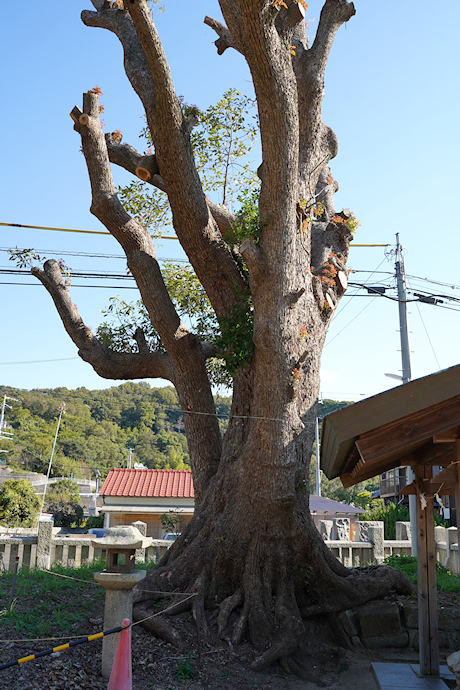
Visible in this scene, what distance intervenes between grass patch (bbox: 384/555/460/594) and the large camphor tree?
4.83 feet

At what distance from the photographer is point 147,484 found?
84.4ft

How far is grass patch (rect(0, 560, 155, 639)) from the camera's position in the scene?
5996mm

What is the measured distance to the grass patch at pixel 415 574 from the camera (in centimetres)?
875

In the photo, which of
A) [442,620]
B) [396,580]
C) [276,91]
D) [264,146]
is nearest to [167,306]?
[264,146]

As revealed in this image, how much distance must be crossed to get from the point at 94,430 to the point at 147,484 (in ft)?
160

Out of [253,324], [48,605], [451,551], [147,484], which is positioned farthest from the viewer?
[147,484]

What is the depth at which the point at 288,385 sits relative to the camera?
22.9 ft

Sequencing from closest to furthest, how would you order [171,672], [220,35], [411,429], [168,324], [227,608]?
[411,429], [171,672], [227,608], [168,324], [220,35]

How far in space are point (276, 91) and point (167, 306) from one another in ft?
10.4

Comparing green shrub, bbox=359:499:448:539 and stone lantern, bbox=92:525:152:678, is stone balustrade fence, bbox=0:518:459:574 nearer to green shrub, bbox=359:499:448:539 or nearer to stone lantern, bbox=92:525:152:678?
green shrub, bbox=359:499:448:539

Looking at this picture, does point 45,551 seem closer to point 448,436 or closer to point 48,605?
point 48,605

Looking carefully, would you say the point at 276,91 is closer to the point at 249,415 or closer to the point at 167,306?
the point at 167,306

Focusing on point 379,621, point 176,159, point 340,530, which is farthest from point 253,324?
point 340,530

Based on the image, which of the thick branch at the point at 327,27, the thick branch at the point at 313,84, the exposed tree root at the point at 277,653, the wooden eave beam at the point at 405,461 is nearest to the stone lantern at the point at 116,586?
the exposed tree root at the point at 277,653
